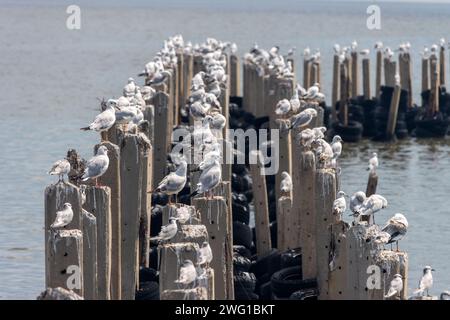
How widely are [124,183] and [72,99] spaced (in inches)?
1273

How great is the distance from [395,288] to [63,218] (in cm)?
277

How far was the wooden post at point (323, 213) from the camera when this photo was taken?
1501cm

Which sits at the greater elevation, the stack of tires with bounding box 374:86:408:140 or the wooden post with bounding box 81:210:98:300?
the wooden post with bounding box 81:210:98:300

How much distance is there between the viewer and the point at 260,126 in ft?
98.1

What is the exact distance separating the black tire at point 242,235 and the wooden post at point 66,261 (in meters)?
7.32

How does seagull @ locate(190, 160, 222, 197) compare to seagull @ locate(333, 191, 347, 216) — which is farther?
seagull @ locate(333, 191, 347, 216)

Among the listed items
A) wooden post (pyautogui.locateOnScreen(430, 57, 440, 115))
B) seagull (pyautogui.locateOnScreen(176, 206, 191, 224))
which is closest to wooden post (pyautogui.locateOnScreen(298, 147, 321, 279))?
seagull (pyautogui.locateOnScreen(176, 206, 191, 224))

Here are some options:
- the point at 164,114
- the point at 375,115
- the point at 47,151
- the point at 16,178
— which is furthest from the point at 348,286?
the point at 375,115

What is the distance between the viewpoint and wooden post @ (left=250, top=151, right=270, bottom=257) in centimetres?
1875

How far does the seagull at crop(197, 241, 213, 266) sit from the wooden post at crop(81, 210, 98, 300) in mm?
953

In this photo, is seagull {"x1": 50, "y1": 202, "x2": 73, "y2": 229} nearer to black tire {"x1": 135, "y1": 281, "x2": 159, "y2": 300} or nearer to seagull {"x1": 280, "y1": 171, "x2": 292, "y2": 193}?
black tire {"x1": 135, "y1": 281, "x2": 159, "y2": 300}

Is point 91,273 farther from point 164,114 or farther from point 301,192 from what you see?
point 164,114

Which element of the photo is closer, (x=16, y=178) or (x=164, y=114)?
(x=164, y=114)

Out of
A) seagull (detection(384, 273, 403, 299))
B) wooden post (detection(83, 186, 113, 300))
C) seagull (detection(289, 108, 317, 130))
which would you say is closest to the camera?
seagull (detection(384, 273, 403, 299))
